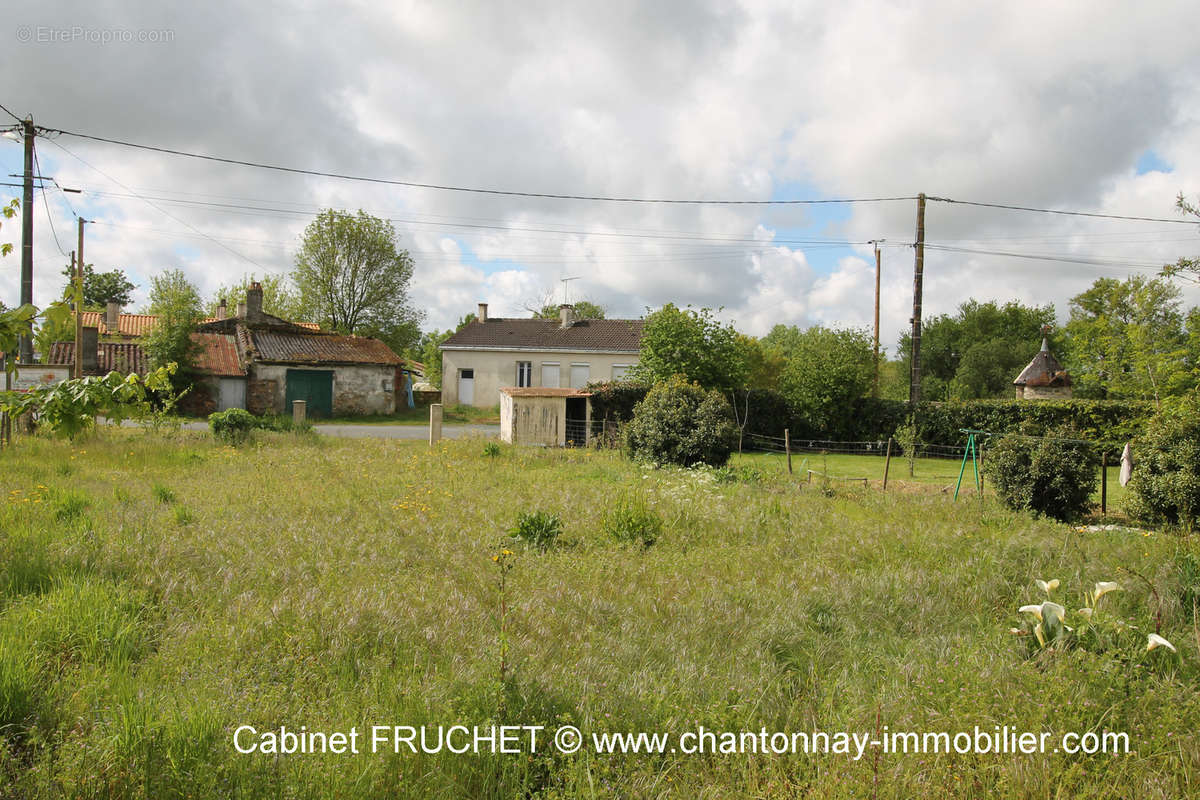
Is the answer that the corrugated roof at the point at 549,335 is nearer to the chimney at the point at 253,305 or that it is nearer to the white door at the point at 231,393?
the chimney at the point at 253,305

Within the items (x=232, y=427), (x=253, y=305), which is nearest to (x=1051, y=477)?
(x=232, y=427)

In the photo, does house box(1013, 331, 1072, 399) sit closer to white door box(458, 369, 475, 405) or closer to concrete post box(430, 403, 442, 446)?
concrete post box(430, 403, 442, 446)

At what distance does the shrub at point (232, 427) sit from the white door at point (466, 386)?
20.5m

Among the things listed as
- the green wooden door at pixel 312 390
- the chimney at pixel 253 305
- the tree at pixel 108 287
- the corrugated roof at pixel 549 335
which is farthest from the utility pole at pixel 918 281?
the tree at pixel 108 287

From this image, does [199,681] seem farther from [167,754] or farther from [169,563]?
[169,563]

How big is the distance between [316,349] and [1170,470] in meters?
30.6

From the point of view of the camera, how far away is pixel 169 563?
525 centimetres

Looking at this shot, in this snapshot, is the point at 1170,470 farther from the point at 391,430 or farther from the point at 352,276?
the point at 352,276

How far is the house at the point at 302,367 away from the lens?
29.1 meters

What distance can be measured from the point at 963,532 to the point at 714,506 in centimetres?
297

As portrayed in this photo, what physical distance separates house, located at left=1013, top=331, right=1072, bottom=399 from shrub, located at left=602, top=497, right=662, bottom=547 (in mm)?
27741

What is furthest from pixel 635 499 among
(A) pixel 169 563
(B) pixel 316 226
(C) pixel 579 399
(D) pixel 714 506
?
(B) pixel 316 226

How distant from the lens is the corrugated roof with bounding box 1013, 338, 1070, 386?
93.9 feet

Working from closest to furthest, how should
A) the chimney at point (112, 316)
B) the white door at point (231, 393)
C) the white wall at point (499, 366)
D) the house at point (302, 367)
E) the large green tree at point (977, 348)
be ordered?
the white door at point (231, 393), the house at point (302, 367), the white wall at point (499, 366), the chimney at point (112, 316), the large green tree at point (977, 348)
